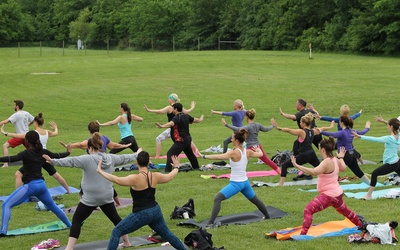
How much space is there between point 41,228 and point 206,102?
2498cm

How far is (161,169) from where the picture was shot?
19.6m

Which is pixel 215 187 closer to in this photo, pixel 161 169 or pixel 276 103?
pixel 161 169

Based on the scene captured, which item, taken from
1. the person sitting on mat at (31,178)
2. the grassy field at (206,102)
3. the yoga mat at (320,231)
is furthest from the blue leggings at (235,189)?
the person sitting on mat at (31,178)

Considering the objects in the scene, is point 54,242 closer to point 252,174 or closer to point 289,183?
point 289,183

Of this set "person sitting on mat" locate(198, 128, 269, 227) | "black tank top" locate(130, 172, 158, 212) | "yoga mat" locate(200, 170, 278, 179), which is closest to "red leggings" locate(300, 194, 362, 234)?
"person sitting on mat" locate(198, 128, 269, 227)

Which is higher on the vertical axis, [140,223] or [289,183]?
[140,223]

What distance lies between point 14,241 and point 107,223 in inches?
82.2

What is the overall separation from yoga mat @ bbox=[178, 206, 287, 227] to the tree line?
58.2m

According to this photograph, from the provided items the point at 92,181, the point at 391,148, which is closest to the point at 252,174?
the point at 391,148

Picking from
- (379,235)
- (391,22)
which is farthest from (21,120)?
(391,22)

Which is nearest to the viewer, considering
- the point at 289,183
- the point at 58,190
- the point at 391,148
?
the point at 391,148

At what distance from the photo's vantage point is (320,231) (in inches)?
459

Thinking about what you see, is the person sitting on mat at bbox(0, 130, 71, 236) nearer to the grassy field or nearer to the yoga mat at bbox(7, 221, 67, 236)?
the yoga mat at bbox(7, 221, 67, 236)

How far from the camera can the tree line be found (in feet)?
235
